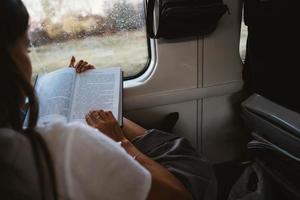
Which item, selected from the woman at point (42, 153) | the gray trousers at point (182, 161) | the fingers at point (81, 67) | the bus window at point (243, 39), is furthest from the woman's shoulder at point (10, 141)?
the bus window at point (243, 39)

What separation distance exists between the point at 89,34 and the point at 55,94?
43cm

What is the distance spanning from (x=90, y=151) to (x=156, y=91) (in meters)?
1.00

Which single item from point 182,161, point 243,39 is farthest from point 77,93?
point 243,39

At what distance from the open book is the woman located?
0.44 metres

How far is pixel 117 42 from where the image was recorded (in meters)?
1.56

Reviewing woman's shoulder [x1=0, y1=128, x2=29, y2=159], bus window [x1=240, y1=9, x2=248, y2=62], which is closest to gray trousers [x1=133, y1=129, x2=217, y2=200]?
woman's shoulder [x1=0, y1=128, x2=29, y2=159]

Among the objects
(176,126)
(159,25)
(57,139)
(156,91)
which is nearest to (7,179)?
(57,139)

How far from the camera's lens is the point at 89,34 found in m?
1.51

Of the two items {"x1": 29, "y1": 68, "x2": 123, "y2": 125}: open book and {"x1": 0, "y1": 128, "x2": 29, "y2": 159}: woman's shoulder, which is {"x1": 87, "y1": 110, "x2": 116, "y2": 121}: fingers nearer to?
{"x1": 29, "y1": 68, "x2": 123, "y2": 125}: open book

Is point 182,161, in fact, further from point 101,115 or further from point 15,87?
point 15,87

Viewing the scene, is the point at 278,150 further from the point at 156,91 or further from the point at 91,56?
the point at 91,56

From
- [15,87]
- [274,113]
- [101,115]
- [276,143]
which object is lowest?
[276,143]

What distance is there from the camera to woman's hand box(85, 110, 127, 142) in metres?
1.06

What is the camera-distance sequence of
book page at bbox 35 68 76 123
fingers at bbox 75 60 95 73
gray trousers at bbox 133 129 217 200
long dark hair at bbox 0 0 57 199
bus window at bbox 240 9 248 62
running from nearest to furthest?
long dark hair at bbox 0 0 57 199
gray trousers at bbox 133 129 217 200
book page at bbox 35 68 76 123
fingers at bbox 75 60 95 73
bus window at bbox 240 9 248 62
